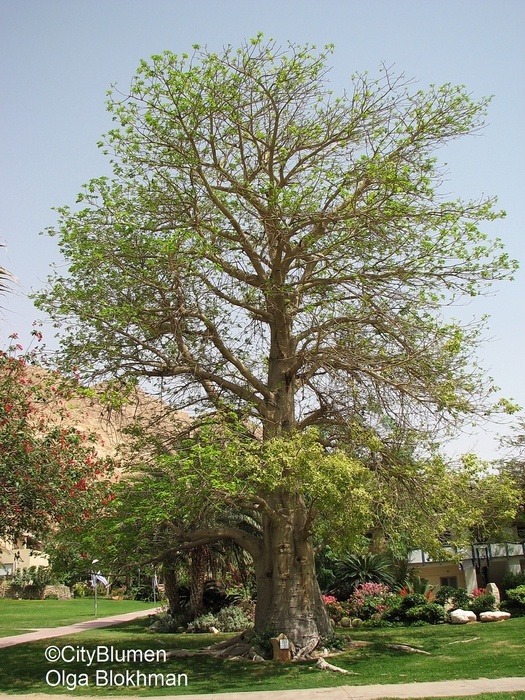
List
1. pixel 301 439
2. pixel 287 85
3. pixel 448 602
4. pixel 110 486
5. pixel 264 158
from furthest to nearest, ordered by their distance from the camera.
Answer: pixel 448 602 → pixel 264 158 → pixel 287 85 → pixel 110 486 → pixel 301 439

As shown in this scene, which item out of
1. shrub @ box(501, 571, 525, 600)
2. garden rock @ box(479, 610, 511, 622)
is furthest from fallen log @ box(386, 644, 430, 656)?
shrub @ box(501, 571, 525, 600)

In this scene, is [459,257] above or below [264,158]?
below

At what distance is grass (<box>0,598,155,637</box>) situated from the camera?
986 inches

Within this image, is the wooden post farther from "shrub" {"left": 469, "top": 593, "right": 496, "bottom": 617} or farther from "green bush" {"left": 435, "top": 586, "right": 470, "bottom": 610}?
"green bush" {"left": 435, "top": 586, "right": 470, "bottom": 610}

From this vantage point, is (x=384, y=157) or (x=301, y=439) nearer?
(x=301, y=439)

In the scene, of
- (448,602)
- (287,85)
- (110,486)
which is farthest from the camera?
(448,602)

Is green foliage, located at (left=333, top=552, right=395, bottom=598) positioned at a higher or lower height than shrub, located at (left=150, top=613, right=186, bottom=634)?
higher

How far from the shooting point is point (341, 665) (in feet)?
45.6

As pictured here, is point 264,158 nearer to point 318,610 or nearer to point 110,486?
point 110,486

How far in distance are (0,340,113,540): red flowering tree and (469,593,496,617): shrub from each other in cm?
1325

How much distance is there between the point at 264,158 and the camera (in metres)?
16.8

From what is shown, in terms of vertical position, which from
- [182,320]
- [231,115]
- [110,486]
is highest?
[231,115]

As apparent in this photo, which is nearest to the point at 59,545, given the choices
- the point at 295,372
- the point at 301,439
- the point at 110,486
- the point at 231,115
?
the point at 110,486

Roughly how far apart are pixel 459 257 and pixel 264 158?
5451mm
